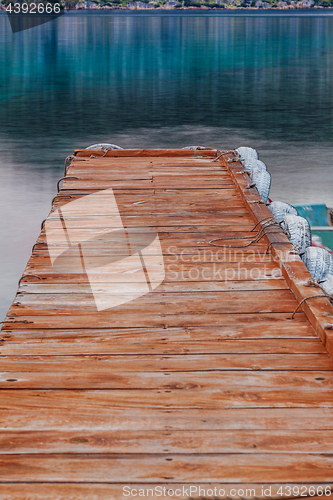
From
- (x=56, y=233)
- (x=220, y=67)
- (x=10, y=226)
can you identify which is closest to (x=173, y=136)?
(x=10, y=226)

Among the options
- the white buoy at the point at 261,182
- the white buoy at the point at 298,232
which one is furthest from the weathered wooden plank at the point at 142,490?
the white buoy at the point at 261,182

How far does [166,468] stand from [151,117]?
723 inches

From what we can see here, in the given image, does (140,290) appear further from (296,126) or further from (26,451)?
(296,126)

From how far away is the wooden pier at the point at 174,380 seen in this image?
215 centimetres

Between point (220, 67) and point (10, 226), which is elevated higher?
point (220, 67)

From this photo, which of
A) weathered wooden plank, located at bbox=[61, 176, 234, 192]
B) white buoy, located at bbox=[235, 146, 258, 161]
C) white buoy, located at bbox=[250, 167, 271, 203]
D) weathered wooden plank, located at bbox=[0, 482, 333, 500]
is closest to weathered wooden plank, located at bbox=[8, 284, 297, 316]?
weathered wooden plank, located at bbox=[0, 482, 333, 500]

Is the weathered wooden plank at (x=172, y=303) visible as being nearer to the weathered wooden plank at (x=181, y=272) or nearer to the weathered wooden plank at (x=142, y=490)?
the weathered wooden plank at (x=181, y=272)

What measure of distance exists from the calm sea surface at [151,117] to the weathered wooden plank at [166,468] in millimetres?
4266

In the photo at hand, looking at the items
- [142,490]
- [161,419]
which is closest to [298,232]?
[161,419]

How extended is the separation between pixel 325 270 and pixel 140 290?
1448mm

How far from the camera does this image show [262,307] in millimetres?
3369

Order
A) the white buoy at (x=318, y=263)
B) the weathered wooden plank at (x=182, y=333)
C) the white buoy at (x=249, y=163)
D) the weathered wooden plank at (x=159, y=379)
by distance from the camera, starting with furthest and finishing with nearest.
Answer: the white buoy at (x=249, y=163) < the white buoy at (x=318, y=263) < the weathered wooden plank at (x=182, y=333) < the weathered wooden plank at (x=159, y=379)

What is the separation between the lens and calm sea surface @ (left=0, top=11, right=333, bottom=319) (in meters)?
11.4

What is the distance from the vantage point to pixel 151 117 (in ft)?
65.2
